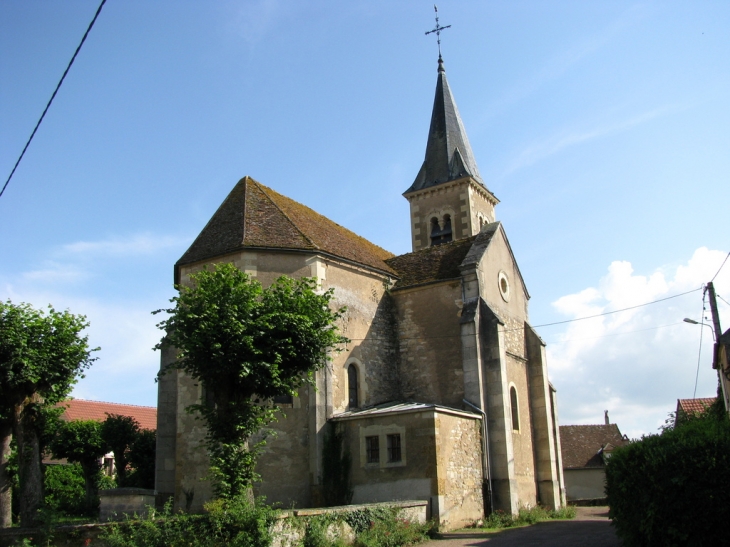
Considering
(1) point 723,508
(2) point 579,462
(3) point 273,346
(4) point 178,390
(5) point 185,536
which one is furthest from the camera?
(2) point 579,462

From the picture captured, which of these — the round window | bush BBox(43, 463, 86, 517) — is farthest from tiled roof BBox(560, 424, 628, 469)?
bush BBox(43, 463, 86, 517)

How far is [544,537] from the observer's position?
17609 millimetres

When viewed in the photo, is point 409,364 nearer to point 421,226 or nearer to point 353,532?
point 353,532

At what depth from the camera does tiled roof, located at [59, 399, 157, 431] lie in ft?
146

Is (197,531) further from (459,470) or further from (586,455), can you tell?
(586,455)

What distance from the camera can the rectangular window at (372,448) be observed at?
67.5 feet

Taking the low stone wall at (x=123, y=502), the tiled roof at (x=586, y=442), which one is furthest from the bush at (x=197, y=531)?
the tiled roof at (x=586, y=442)

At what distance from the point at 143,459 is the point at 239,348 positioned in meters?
16.5

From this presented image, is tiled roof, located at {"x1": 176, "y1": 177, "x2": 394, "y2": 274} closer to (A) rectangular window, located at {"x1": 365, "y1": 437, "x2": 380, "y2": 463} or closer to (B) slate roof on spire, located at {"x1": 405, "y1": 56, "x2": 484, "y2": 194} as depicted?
(A) rectangular window, located at {"x1": 365, "y1": 437, "x2": 380, "y2": 463}

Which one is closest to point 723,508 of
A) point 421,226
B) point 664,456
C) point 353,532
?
point 664,456

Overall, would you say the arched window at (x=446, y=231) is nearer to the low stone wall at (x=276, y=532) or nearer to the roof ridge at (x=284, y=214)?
the roof ridge at (x=284, y=214)

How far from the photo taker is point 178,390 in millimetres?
21719

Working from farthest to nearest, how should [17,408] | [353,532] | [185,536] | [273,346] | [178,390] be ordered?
[178,390], [17,408], [273,346], [353,532], [185,536]

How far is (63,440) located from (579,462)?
31.9 meters
